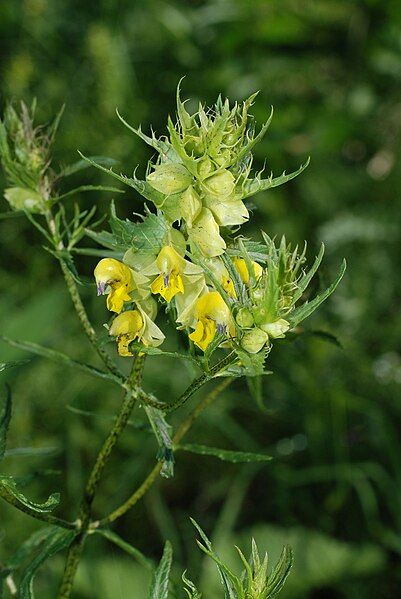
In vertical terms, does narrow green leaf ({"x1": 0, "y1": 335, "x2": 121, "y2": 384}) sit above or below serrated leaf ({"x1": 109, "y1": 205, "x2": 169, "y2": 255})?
below

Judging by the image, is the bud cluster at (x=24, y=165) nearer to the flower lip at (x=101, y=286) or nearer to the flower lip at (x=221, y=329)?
the flower lip at (x=101, y=286)

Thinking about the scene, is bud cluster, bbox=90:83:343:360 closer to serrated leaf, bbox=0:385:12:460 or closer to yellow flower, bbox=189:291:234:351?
yellow flower, bbox=189:291:234:351

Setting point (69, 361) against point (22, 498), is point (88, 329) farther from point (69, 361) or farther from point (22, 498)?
point (22, 498)

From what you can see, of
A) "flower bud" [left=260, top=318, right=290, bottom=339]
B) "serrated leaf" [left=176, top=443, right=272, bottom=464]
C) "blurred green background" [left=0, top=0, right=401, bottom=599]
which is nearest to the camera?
"flower bud" [left=260, top=318, right=290, bottom=339]

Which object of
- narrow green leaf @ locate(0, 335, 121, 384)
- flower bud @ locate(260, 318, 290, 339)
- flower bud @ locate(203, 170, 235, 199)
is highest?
flower bud @ locate(203, 170, 235, 199)

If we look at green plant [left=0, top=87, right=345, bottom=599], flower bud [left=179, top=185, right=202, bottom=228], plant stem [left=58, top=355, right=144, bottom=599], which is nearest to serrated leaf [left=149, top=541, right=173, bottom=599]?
green plant [left=0, top=87, right=345, bottom=599]

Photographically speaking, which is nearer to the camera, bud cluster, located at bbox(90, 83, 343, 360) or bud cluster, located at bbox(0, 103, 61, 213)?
bud cluster, located at bbox(90, 83, 343, 360)
